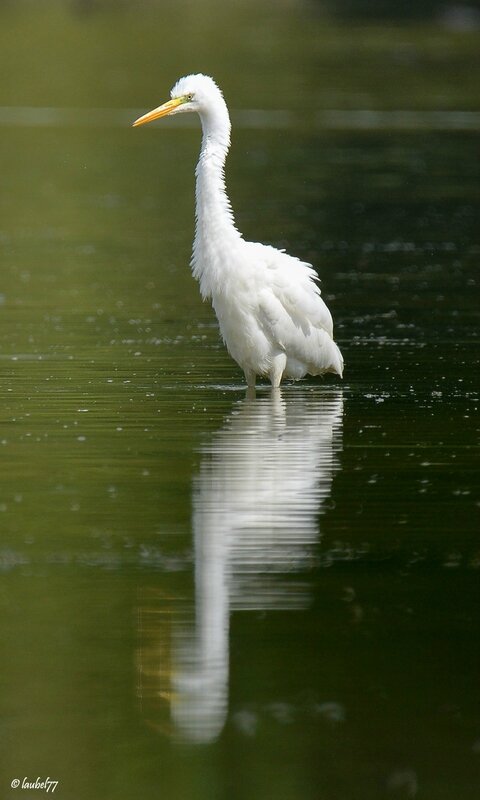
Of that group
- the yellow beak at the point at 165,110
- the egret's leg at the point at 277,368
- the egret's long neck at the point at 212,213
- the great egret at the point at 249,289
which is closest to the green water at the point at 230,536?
the egret's leg at the point at 277,368

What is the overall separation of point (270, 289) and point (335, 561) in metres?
4.94

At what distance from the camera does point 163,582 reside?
8.64 meters

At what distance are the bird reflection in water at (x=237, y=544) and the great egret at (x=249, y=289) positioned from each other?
51 centimetres

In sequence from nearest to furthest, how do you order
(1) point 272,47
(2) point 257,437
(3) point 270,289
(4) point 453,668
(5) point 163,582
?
(4) point 453,668 < (5) point 163,582 < (2) point 257,437 < (3) point 270,289 < (1) point 272,47

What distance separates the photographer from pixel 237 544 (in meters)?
9.19

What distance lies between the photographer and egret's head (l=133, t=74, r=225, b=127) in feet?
46.4

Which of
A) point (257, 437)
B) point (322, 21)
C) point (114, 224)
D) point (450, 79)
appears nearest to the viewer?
point (257, 437)

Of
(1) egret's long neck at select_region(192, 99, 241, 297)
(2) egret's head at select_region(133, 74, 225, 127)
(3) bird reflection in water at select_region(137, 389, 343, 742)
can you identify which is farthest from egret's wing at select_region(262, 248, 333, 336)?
(2) egret's head at select_region(133, 74, 225, 127)

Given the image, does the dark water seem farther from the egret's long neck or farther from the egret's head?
the egret's head

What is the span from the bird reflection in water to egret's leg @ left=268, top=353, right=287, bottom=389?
474mm

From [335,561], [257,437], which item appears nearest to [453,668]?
[335,561]

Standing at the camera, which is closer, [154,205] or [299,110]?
[154,205]

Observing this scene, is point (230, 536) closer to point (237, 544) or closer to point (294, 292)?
point (237, 544)

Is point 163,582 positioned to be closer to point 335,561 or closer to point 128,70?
point 335,561
